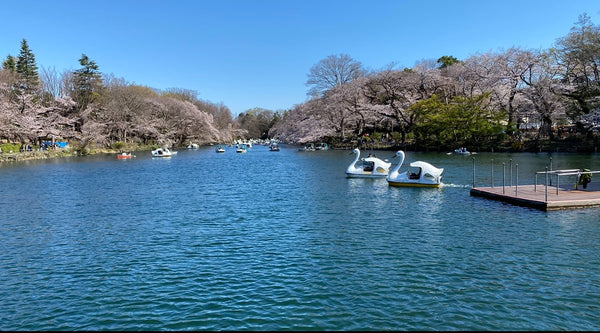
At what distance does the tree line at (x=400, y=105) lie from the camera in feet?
161

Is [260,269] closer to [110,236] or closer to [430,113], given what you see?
[110,236]

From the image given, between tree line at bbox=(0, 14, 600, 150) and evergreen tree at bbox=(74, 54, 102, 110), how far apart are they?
0.19 meters

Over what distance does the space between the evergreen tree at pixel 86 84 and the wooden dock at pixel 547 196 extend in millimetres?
72684

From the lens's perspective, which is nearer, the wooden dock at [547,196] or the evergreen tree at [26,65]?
the wooden dock at [547,196]

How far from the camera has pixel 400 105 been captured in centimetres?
6969

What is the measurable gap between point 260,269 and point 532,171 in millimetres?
27899

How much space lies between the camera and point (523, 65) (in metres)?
51.1

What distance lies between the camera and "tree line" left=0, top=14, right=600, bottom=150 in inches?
1938

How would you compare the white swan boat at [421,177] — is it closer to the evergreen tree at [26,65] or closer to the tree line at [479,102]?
the tree line at [479,102]

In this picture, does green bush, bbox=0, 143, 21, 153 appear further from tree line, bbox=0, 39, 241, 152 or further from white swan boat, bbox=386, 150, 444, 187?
white swan boat, bbox=386, 150, 444, 187

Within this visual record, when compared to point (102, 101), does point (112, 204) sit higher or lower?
lower

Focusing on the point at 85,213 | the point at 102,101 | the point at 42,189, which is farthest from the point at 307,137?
the point at 85,213

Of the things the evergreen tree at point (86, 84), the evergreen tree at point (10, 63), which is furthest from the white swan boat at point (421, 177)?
the evergreen tree at point (10, 63)

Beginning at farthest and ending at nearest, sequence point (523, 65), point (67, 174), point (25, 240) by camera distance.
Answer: point (523, 65) < point (67, 174) < point (25, 240)
